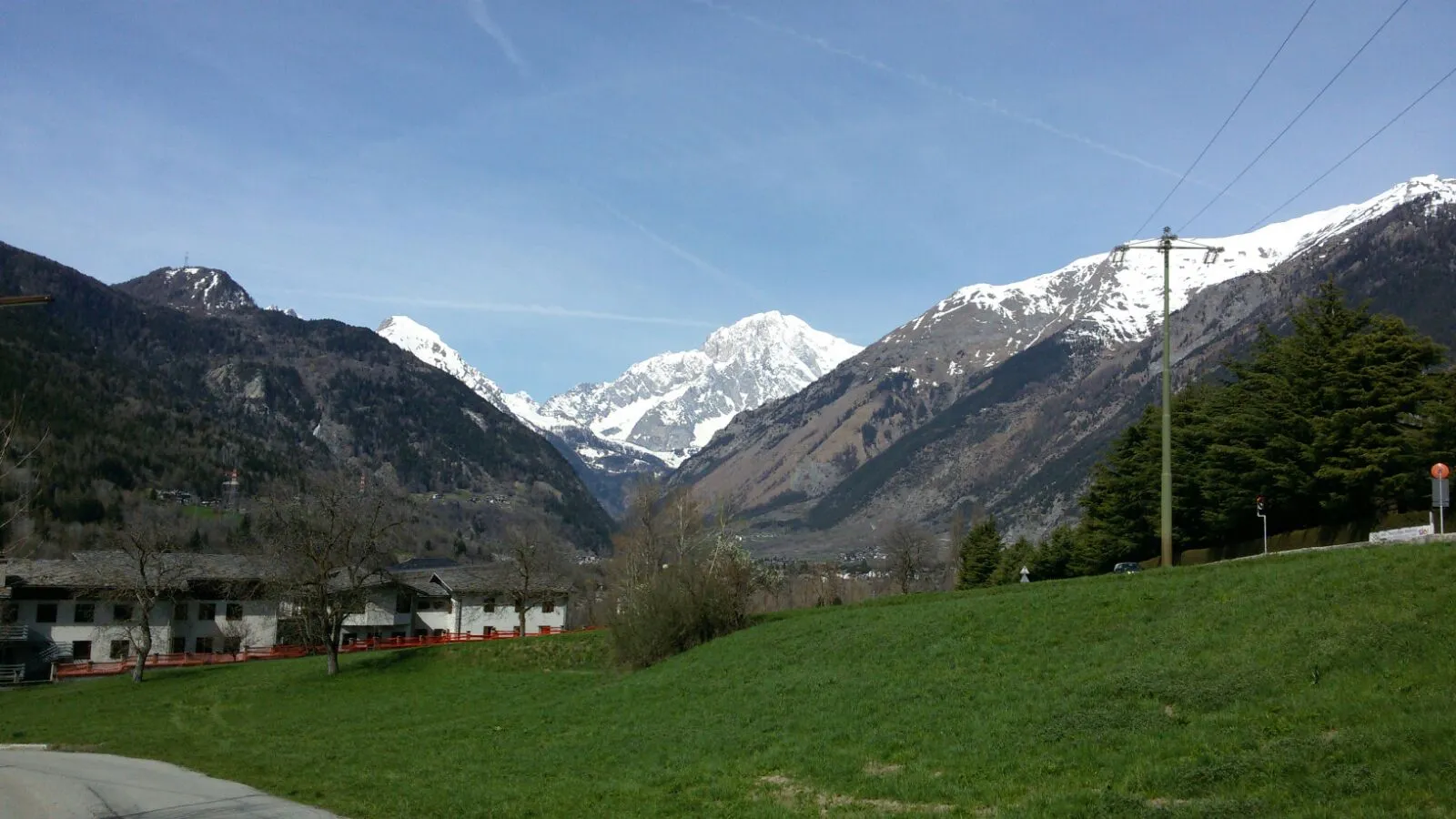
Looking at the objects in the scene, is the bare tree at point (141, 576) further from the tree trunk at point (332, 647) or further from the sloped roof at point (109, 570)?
the tree trunk at point (332, 647)

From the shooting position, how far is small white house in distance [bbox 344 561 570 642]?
114375 millimetres

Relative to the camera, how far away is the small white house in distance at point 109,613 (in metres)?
90.0

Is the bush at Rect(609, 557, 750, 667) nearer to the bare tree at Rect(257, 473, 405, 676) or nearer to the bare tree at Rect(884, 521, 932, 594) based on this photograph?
the bare tree at Rect(257, 473, 405, 676)

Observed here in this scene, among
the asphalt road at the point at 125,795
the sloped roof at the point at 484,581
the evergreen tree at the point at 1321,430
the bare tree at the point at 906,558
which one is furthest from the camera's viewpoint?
the bare tree at the point at 906,558

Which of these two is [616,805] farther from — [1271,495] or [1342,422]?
[1271,495]

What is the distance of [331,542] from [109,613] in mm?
41941

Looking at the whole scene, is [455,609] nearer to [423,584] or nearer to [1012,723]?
[423,584]

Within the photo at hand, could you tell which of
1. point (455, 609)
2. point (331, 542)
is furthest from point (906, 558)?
point (331, 542)

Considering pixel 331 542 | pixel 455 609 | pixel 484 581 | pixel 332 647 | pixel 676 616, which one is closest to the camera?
pixel 676 616

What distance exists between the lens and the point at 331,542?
66562 millimetres

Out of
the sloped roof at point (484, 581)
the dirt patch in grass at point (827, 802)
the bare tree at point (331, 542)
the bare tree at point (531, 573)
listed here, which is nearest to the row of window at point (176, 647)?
the sloped roof at point (484, 581)

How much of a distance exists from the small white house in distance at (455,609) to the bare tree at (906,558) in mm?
36361

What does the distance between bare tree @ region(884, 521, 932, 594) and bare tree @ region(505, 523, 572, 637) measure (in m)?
36.3

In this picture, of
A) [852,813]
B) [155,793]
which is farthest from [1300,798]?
[155,793]
